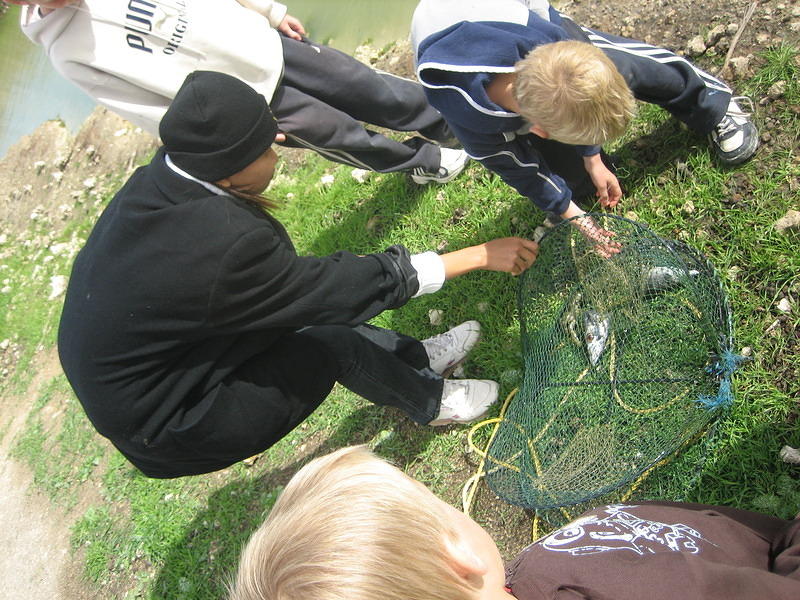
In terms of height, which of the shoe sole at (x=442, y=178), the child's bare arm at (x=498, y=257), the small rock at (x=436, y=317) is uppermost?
the child's bare arm at (x=498, y=257)

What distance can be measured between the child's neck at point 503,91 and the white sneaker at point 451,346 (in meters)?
1.09

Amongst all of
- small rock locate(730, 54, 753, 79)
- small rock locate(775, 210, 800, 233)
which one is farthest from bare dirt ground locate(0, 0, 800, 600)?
small rock locate(775, 210, 800, 233)

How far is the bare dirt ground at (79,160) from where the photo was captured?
2.39 metres

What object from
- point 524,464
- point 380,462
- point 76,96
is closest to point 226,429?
point 380,462

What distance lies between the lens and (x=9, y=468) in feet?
14.6

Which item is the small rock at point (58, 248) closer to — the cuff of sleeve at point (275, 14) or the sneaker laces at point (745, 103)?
the cuff of sleeve at point (275, 14)

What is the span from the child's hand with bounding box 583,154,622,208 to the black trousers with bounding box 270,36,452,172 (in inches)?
36.4

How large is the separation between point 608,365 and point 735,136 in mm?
963

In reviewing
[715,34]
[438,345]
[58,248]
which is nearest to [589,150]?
[715,34]

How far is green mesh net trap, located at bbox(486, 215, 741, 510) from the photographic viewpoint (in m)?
1.95

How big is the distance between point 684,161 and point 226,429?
6.65 feet

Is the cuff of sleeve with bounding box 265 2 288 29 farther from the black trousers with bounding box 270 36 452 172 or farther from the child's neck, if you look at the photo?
the child's neck

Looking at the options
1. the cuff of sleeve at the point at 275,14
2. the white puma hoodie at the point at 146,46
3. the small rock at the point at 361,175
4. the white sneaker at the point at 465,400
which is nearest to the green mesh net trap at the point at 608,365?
the white sneaker at the point at 465,400

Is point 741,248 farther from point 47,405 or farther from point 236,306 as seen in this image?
point 47,405
